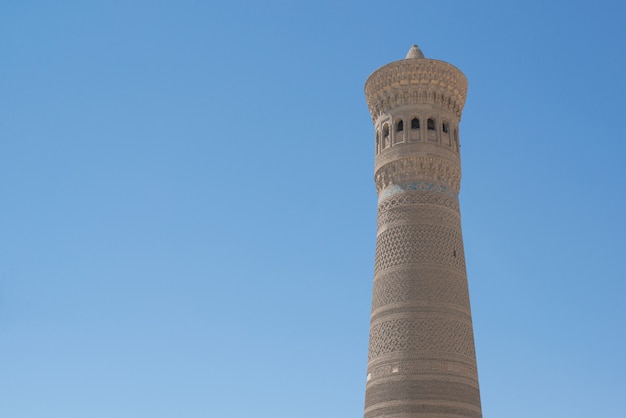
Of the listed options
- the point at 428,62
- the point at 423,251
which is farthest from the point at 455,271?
the point at 428,62

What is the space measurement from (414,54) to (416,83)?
3.32ft

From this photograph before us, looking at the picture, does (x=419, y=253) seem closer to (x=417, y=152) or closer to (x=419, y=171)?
(x=419, y=171)

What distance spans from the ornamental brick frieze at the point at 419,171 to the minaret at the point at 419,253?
0.03 m

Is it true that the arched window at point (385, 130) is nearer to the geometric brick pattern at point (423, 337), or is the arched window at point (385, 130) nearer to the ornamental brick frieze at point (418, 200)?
the ornamental brick frieze at point (418, 200)

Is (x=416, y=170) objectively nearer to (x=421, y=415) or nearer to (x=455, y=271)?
(x=455, y=271)

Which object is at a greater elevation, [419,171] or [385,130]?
[385,130]

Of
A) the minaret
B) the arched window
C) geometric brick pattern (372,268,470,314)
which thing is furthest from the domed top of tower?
geometric brick pattern (372,268,470,314)

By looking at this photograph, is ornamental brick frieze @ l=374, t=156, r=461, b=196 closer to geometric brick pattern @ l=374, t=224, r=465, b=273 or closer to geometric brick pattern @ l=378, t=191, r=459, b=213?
geometric brick pattern @ l=378, t=191, r=459, b=213

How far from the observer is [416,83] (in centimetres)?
2403

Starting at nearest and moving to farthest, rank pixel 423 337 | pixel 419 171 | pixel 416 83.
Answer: pixel 423 337
pixel 419 171
pixel 416 83

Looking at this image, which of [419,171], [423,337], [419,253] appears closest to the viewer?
[423,337]

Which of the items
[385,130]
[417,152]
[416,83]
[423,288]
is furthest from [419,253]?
[416,83]

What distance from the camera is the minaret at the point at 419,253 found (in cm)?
2080

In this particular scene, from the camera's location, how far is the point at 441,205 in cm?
2305
